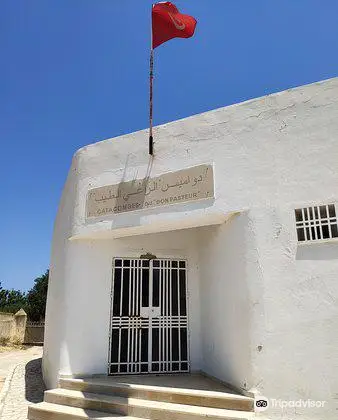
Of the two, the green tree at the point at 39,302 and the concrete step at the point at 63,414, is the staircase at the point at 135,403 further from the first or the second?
the green tree at the point at 39,302

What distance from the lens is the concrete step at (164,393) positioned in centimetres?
445

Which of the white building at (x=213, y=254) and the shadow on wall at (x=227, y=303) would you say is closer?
the white building at (x=213, y=254)

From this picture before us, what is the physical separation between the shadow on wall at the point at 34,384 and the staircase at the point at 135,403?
0.86 meters

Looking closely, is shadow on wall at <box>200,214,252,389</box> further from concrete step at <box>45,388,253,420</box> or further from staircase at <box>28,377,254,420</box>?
concrete step at <box>45,388,253,420</box>

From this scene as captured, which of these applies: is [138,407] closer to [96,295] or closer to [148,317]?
[148,317]

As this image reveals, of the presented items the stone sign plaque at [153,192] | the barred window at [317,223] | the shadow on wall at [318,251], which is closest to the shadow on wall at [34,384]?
the stone sign plaque at [153,192]

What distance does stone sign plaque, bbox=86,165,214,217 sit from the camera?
557cm

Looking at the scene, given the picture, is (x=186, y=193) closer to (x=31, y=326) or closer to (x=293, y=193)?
(x=293, y=193)

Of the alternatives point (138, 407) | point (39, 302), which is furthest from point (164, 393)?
point (39, 302)

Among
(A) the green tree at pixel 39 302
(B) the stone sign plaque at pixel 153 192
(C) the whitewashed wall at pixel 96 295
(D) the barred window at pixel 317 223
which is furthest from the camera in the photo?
(A) the green tree at pixel 39 302

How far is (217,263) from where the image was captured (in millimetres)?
6027

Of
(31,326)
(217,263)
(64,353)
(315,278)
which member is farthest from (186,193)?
(31,326)

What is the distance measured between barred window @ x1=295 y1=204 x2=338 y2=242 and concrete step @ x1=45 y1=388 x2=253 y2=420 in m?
2.41

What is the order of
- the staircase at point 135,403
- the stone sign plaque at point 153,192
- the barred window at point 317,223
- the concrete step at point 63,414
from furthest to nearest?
the stone sign plaque at point 153,192, the concrete step at point 63,414, the barred window at point 317,223, the staircase at point 135,403
